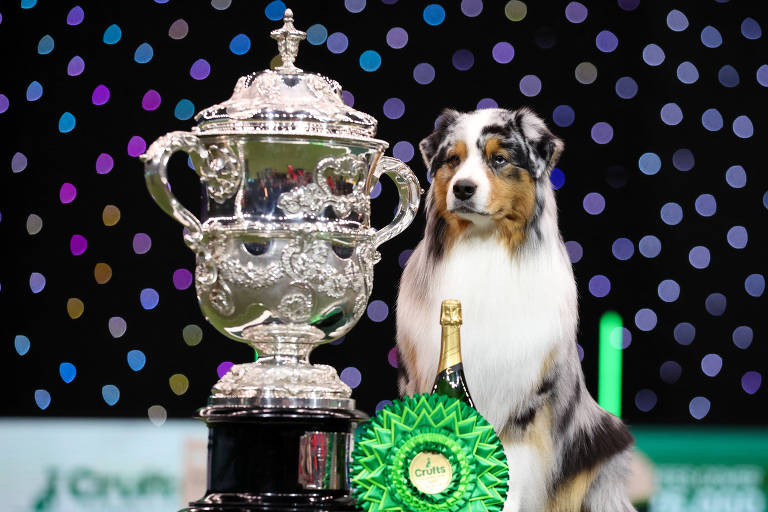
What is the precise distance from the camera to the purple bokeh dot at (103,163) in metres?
3.74

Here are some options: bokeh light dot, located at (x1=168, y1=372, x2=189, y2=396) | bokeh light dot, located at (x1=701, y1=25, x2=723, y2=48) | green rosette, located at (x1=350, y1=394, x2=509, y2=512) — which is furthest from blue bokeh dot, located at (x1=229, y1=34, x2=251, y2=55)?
green rosette, located at (x1=350, y1=394, x2=509, y2=512)

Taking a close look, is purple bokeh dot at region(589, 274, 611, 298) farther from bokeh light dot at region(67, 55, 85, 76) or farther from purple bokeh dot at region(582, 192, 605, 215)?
bokeh light dot at region(67, 55, 85, 76)

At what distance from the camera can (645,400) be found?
3.48 m

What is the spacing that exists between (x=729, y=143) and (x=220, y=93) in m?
1.42

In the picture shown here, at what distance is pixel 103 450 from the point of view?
347 centimetres

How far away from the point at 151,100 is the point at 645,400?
1602 mm

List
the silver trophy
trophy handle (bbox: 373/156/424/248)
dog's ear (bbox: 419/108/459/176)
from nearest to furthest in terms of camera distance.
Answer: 1. the silver trophy
2. trophy handle (bbox: 373/156/424/248)
3. dog's ear (bbox: 419/108/459/176)

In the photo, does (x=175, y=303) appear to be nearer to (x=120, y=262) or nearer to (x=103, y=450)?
(x=120, y=262)

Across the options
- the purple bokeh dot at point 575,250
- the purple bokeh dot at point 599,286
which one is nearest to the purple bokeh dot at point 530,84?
the purple bokeh dot at point 575,250

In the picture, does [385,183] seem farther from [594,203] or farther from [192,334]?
[192,334]

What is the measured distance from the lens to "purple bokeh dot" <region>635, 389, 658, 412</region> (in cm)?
347

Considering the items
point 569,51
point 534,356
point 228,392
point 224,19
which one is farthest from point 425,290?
point 224,19

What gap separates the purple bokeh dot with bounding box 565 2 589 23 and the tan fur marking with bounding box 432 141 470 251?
3.28 feet

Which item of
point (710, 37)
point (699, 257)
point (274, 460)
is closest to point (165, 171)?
point (274, 460)
